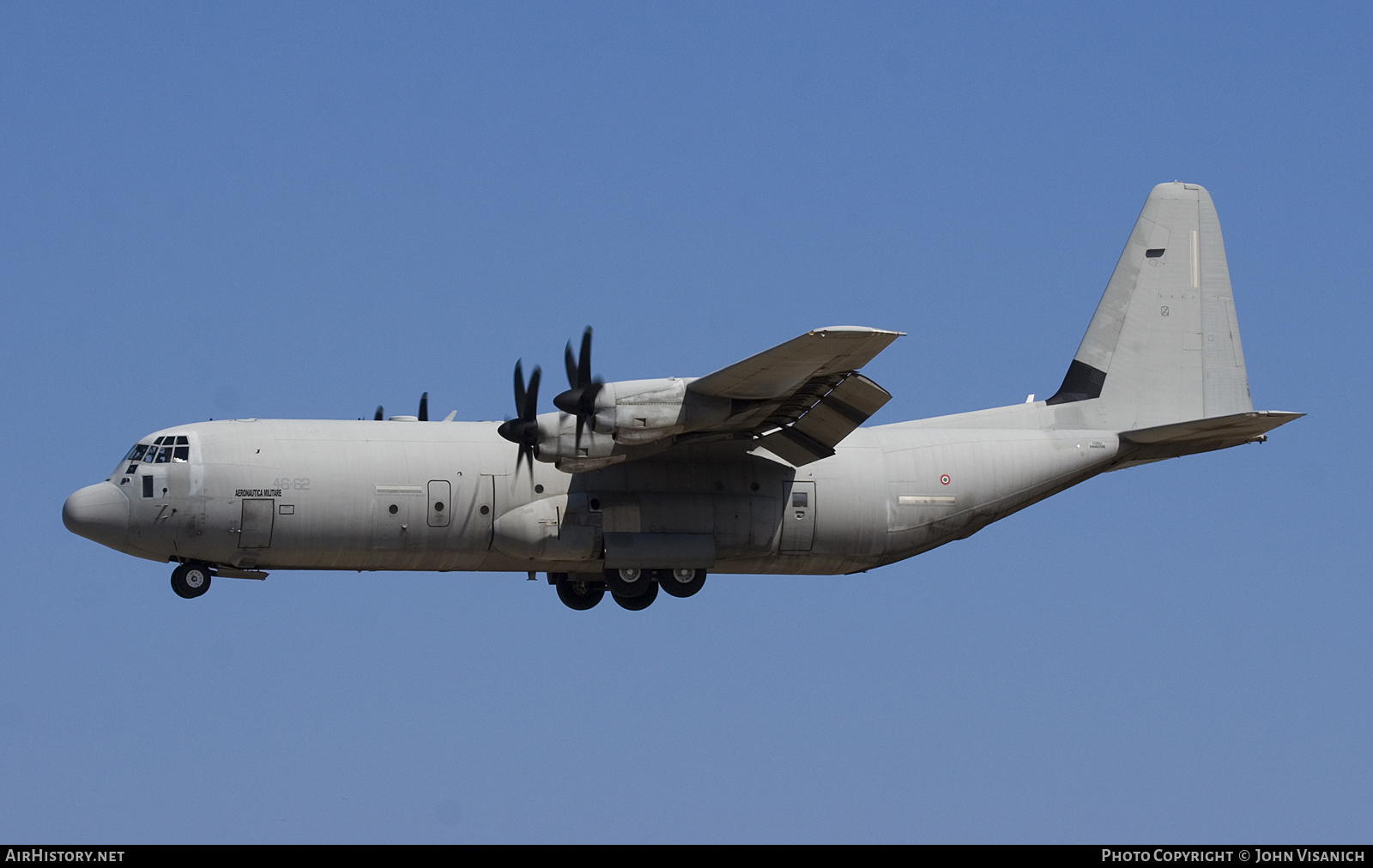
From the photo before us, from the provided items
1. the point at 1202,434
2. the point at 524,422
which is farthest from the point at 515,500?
the point at 1202,434

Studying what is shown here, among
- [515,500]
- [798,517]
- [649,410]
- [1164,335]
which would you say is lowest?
[798,517]

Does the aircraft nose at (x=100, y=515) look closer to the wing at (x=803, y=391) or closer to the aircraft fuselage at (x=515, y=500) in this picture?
the aircraft fuselage at (x=515, y=500)

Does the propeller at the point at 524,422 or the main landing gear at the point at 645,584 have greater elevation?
the propeller at the point at 524,422

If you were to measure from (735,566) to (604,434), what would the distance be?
5221 mm

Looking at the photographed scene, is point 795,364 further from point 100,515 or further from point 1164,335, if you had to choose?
point 100,515

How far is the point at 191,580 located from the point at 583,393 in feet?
25.1

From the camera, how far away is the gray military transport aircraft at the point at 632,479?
93.5ft

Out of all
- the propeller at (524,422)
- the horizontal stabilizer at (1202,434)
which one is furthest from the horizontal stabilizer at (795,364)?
the horizontal stabilizer at (1202,434)

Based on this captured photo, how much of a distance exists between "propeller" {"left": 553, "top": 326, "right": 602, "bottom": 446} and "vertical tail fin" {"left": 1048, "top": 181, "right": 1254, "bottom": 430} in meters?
10.3

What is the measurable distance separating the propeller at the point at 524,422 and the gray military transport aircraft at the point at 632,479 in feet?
0.15

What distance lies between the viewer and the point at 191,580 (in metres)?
29.9

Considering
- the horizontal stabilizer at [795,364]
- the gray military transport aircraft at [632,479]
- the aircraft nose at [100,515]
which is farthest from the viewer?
the aircraft nose at [100,515]

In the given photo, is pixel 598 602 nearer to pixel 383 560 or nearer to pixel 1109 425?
pixel 383 560

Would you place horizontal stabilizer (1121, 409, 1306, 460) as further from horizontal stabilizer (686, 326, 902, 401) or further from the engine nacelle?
the engine nacelle
